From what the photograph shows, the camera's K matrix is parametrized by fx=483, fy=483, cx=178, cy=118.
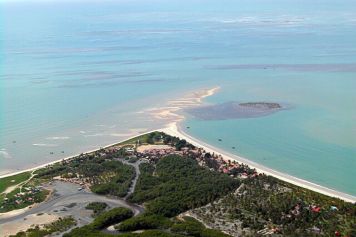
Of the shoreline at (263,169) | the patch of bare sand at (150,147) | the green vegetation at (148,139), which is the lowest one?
the shoreline at (263,169)

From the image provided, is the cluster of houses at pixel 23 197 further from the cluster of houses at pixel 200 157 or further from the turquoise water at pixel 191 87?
the cluster of houses at pixel 200 157

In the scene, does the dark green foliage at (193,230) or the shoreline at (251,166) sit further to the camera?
the shoreline at (251,166)

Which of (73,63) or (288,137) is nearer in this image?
(288,137)

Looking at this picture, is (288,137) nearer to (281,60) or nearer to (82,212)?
(82,212)

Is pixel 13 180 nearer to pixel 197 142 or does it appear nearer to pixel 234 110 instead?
pixel 197 142

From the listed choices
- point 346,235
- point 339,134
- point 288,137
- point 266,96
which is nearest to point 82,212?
point 346,235

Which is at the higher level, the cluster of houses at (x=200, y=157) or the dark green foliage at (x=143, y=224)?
the cluster of houses at (x=200, y=157)

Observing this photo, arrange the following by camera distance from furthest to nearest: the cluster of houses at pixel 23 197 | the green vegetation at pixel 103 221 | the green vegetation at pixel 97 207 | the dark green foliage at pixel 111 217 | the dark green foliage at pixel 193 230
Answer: the cluster of houses at pixel 23 197
the green vegetation at pixel 97 207
the dark green foliage at pixel 111 217
the green vegetation at pixel 103 221
the dark green foliage at pixel 193 230

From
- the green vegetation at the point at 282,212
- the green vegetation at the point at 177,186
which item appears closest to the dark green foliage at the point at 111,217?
the green vegetation at the point at 177,186
